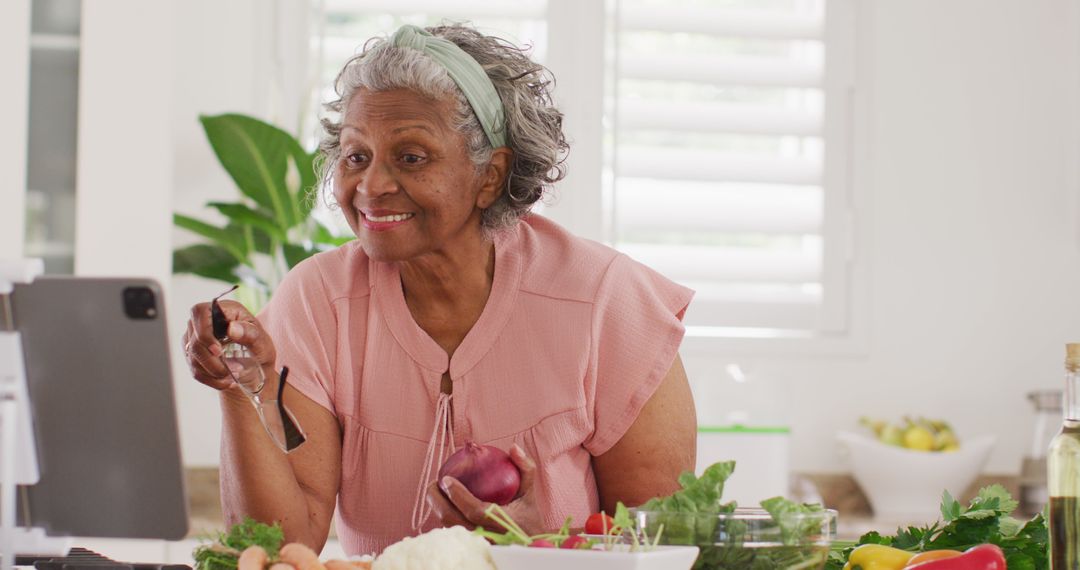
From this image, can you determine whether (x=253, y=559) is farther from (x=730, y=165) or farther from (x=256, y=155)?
(x=730, y=165)

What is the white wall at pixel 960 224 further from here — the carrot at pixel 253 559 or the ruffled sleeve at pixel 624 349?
the carrot at pixel 253 559

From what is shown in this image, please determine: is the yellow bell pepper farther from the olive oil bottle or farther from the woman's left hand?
the woman's left hand

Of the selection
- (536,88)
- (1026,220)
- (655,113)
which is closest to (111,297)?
(536,88)

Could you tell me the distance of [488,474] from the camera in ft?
4.31

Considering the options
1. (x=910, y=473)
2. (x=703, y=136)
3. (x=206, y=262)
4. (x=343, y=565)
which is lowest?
(x=910, y=473)

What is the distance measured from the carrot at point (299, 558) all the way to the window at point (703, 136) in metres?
2.24

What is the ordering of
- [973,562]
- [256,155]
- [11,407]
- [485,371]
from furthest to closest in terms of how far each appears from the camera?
[256,155], [485,371], [11,407], [973,562]

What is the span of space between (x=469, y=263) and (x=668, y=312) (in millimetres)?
290

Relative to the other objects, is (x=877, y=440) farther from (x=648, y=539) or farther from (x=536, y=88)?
(x=648, y=539)

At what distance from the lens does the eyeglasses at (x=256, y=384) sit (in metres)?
1.24

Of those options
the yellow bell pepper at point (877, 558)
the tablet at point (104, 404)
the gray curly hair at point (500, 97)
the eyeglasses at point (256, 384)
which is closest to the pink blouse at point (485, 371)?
the gray curly hair at point (500, 97)

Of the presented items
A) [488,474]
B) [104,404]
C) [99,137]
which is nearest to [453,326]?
[488,474]

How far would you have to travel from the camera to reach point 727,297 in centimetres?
327

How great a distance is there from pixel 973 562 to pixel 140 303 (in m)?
0.75
